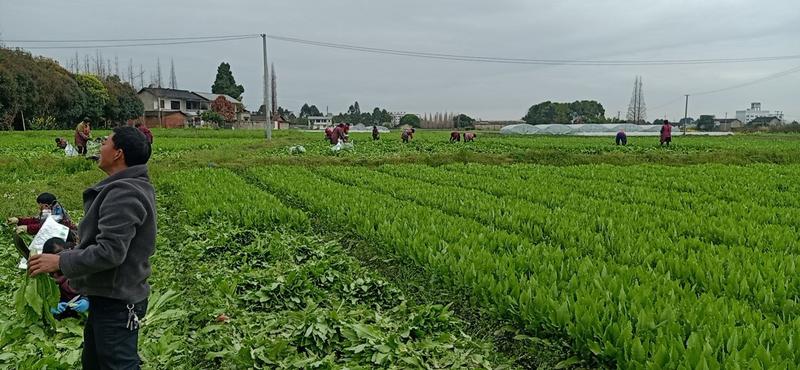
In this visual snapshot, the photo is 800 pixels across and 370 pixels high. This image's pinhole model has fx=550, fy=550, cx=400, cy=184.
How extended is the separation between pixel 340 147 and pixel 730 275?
19.7 m

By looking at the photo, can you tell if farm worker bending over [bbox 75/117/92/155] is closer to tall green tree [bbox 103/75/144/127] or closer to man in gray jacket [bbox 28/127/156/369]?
man in gray jacket [bbox 28/127/156/369]

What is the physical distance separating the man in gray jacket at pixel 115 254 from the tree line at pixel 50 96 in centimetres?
4151

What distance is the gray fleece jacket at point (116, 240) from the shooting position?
267 centimetres

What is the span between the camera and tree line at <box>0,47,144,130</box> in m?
37.4

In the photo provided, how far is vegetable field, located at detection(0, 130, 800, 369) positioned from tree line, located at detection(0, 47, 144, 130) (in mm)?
34982

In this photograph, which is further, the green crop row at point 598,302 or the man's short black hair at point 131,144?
the green crop row at point 598,302

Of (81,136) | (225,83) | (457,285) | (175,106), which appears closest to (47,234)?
(457,285)

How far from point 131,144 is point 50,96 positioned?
152 ft

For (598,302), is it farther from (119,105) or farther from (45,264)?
(119,105)

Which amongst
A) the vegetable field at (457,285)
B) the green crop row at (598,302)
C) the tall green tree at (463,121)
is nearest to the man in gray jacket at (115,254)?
the vegetable field at (457,285)

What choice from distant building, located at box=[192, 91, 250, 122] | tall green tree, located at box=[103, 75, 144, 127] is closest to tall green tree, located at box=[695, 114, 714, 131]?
distant building, located at box=[192, 91, 250, 122]

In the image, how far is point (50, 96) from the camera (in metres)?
41.4

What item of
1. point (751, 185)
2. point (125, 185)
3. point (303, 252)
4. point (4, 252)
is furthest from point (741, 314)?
point (751, 185)

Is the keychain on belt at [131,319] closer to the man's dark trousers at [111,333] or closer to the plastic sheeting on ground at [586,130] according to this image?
the man's dark trousers at [111,333]
